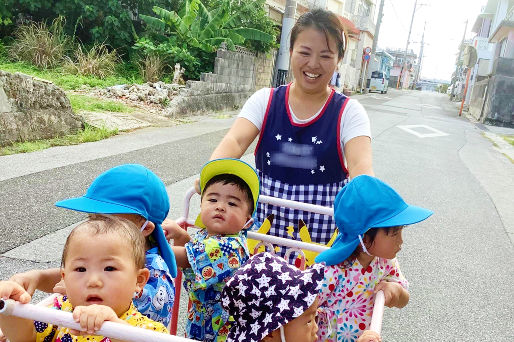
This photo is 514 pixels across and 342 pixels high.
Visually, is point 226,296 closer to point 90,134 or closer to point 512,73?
point 90,134

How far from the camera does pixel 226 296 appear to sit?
1525 millimetres

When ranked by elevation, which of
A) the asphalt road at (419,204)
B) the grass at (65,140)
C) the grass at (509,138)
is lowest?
the asphalt road at (419,204)

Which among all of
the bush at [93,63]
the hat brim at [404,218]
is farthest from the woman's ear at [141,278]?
the bush at [93,63]

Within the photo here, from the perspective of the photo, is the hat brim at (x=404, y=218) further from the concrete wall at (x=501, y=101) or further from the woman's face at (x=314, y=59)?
the concrete wall at (x=501, y=101)

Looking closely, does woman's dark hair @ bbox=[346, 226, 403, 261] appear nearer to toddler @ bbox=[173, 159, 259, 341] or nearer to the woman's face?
toddler @ bbox=[173, 159, 259, 341]

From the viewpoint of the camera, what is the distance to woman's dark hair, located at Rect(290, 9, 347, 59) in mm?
2256

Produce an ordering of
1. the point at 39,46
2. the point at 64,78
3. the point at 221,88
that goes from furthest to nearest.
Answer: the point at 221,88, the point at 39,46, the point at 64,78

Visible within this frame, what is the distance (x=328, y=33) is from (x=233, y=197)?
Answer: 935 mm

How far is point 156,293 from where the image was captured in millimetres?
1691

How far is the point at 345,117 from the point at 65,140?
614cm

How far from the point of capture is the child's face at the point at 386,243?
5.70ft

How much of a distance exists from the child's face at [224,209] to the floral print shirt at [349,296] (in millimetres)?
449

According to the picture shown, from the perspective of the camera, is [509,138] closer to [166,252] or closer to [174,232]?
[174,232]

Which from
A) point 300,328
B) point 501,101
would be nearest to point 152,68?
point 300,328
